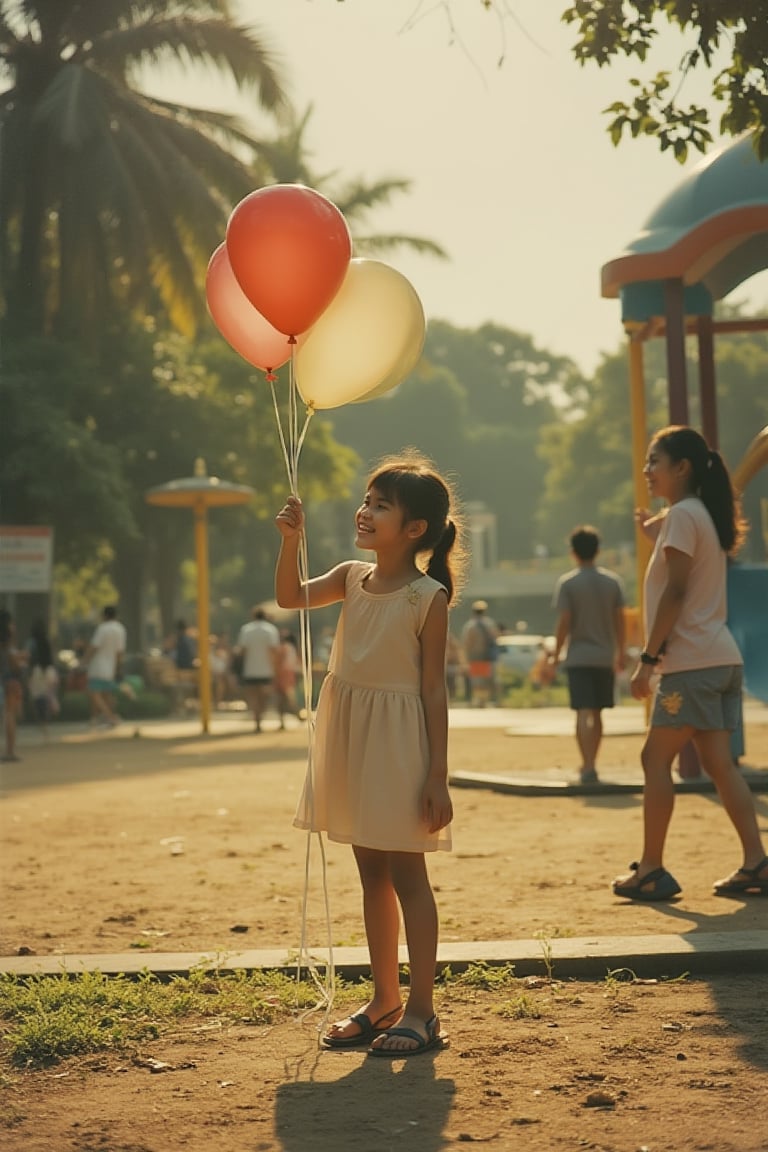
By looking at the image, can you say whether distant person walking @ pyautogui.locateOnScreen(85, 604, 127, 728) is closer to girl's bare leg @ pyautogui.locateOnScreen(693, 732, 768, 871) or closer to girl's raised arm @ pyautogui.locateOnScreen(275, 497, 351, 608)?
girl's bare leg @ pyautogui.locateOnScreen(693, 732, 768, 871)

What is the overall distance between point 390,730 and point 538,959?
1.28 meters

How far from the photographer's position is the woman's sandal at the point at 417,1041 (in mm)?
4680

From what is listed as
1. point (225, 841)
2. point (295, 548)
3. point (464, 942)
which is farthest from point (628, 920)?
point (225, 841)

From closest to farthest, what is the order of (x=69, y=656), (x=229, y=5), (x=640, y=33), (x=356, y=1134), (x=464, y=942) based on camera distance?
(x=356, y=1134)
(x=464, y=942)
(x=640, y=33)
(x=229, y=5)
(x=69, y=656)

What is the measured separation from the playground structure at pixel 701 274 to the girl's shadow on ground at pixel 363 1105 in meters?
7.03

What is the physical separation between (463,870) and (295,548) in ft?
11.6

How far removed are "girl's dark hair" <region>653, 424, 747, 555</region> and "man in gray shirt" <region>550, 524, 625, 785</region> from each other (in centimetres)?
462

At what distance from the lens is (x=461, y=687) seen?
35750 mm

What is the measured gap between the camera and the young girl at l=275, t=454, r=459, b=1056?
4746mm

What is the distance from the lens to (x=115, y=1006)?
5250 millimetres

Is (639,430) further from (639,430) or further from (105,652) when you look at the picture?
(105,652)

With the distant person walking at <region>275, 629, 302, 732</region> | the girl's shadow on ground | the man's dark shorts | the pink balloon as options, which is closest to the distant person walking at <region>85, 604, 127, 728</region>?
the distant person walking at <region>275, 629, 302, 732</region>

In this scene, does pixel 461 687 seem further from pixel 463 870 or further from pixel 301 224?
pixel 301 224

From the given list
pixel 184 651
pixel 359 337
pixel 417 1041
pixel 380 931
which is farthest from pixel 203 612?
pixel 417 1041
